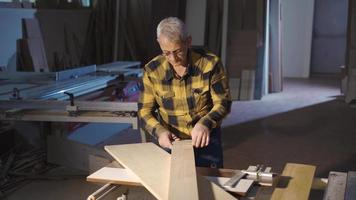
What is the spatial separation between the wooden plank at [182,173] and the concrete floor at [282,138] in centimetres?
113

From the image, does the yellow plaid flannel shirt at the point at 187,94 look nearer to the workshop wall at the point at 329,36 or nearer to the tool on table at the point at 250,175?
the tool on table at the point at 250,175

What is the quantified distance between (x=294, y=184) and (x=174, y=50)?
65 cm

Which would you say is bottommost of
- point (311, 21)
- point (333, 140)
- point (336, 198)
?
point (333, 140)

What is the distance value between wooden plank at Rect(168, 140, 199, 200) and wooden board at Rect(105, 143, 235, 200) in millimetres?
28

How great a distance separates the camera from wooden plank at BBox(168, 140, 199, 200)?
1.28 m

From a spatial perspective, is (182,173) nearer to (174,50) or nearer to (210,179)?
(210,179)

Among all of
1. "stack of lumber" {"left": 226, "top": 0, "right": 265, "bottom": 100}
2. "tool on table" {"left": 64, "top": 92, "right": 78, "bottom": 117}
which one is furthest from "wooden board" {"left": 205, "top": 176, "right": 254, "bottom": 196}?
"stack of lumber" {"left": 226, "top": 0, "right": 265, "bottom": 100}

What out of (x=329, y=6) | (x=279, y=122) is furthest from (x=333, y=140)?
(x=329, y=6)

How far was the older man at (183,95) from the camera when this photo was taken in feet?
5.79

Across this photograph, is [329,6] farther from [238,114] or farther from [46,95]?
[46,95]

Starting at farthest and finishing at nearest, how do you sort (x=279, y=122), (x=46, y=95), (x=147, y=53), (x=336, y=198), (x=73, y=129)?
(x=147, y=53)
(x=279, y=122)
(x=73, y=129)
(x=46, y=95)
(x=336, y=198)

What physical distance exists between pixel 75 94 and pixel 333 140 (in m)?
2.72

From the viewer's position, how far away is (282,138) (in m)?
4.49

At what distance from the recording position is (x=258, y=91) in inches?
253
